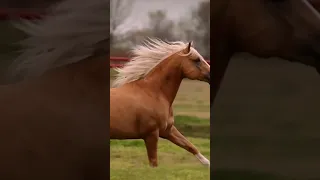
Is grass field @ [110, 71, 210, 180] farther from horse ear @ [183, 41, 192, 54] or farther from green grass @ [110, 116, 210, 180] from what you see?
horse ear @ [183, 41, 192, 54]

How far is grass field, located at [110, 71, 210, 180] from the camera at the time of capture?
5.92ft

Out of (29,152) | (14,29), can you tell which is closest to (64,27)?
(14,29)

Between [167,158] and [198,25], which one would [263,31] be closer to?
[198,25]

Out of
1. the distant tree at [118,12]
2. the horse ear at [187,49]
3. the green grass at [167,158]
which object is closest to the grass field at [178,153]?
the green grass at [167,158]

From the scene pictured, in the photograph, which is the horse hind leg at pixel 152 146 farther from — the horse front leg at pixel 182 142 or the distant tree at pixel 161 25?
the distant tree at pixel 161 25

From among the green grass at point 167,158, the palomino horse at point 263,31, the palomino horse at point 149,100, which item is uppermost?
the palomino horse at point 263,31

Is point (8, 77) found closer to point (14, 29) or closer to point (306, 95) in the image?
point (14, 29)

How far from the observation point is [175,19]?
180 centimetres

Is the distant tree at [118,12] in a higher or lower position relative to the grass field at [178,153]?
higher

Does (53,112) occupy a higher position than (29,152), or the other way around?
(53,112)

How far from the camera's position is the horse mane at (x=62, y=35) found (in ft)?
5.86

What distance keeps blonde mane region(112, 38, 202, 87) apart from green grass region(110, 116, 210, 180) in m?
0.23

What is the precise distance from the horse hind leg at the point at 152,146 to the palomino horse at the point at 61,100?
0.16 meters

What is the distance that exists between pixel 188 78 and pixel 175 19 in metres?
0.23
